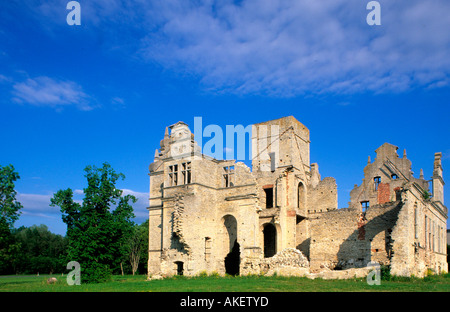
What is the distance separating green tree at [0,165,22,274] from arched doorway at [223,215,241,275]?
16.9m

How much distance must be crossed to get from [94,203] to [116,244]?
3.66m

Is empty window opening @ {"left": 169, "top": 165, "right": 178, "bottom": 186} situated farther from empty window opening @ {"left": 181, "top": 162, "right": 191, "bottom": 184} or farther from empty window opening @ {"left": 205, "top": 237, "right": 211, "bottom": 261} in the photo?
empty window opening @ {"left": 205, "top": 237, "right": 211, "bottom": 261}

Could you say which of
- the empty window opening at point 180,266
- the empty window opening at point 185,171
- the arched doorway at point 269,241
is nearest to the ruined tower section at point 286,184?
the arched doorway at point 269,241

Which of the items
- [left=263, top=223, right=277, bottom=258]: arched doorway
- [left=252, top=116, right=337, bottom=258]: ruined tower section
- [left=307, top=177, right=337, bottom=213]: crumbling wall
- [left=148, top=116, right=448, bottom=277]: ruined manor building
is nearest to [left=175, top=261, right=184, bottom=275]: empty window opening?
[left=148, top=116, right=448, bottom=277]: ruined manor building

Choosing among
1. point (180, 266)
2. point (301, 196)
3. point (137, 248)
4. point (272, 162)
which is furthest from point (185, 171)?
point (137, 248)

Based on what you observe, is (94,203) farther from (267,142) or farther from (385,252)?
(385,252)

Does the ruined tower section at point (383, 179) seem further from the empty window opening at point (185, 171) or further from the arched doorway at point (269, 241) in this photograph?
the empty window opening at point (185, 171)

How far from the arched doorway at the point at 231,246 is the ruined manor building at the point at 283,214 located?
9 cm

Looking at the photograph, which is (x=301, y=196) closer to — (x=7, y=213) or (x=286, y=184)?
(x=286, y=184)

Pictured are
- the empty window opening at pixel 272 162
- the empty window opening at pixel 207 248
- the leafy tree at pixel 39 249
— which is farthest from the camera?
the leafy tree at pixel 39 249

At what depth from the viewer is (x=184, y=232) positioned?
110 ft

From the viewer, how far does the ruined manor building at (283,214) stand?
28.7 meters

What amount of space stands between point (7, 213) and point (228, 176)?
1819 cm
